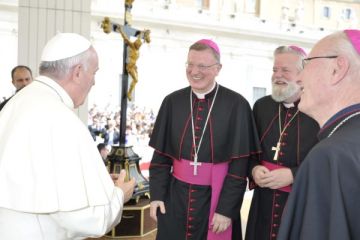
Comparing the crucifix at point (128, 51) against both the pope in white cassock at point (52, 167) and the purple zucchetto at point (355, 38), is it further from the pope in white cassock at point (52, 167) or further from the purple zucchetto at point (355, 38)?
the purple zucchetto at point (355, 38)

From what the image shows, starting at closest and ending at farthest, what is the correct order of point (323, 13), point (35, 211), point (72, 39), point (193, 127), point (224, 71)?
point (35, 211)
point (72, 39)
point (193, 127)
point (224, 71)
point (323, 13)

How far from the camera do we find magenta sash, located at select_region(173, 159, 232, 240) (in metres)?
2.84

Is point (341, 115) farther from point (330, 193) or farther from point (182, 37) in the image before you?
point (182, 37)

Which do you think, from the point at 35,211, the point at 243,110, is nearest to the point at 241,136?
the point at 243,110

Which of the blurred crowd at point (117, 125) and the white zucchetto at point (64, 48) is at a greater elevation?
the white zucchetto at point (64, 48)

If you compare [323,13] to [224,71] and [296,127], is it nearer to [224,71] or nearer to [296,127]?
[224,71]

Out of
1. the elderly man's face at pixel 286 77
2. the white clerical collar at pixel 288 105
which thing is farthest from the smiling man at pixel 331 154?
the white clerical collar at pixel 288 105

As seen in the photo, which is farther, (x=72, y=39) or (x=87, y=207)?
(x=72, y=39)

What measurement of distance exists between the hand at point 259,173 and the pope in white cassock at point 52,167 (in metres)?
1.03

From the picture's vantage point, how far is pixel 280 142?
2824 mm

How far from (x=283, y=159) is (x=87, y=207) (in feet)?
4.85

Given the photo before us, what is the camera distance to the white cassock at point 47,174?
1.75 metres

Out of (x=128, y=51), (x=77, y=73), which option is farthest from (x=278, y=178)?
(x=128, y=51)

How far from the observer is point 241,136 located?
9.35ft
